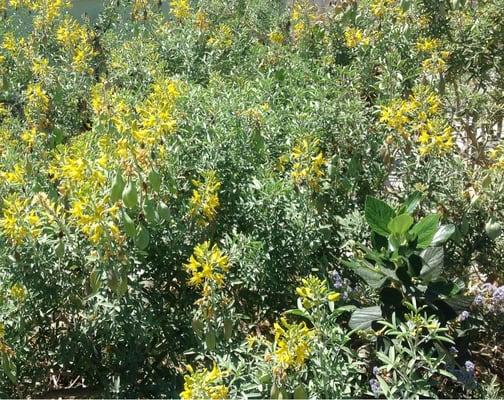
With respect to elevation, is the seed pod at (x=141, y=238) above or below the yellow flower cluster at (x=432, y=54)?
below

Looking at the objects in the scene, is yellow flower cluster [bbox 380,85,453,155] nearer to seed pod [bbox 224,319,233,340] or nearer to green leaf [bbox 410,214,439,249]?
green leaf [bbox 410,214,439,249]

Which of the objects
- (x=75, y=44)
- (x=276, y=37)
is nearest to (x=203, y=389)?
(x=276, y=37)

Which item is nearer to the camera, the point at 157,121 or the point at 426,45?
the point at 157,121

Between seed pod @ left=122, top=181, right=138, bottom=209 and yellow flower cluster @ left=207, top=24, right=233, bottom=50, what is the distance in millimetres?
2167

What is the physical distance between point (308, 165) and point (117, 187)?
0.79m

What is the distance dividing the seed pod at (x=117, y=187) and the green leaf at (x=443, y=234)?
1.20 meters

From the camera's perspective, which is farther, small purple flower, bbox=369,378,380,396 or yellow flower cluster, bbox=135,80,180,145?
yellow flower cluster, bbox=135,80,180,145

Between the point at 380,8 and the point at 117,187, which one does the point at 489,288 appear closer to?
the point at 117,187

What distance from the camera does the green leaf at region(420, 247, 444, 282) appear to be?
264 cm

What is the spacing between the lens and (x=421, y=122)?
2.99 metres

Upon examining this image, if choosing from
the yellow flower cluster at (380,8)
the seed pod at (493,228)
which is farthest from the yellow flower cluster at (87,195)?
the yellow flower cluster at (380,8)

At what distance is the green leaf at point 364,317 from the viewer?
2.59 m

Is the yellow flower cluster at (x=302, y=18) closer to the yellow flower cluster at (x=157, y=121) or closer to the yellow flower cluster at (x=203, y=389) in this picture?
the yellow flower cluster at (x=157, y=121)

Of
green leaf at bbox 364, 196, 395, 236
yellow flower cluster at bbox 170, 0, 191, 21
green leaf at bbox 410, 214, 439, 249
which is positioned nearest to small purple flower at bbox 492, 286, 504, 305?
green leaf at bbox 410, 214, 439, 249
